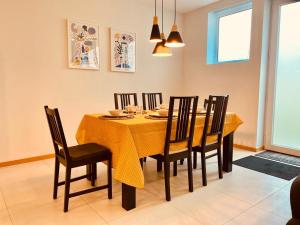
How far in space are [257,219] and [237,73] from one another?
2.69 meters

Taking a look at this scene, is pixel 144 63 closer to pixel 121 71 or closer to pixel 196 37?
pixel 121 71

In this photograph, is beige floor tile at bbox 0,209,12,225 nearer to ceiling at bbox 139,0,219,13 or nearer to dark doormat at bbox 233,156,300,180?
dark doormat at bbox 233,156,300,180

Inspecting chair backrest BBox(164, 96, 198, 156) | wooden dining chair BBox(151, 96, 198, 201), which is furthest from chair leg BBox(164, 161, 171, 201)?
chair backrest BBox(164, 96, 198, 156)

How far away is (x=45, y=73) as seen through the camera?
3160mm

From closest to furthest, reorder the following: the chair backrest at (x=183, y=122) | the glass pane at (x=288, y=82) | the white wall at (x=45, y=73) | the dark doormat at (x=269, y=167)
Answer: the chair backrest at (x=183, y=122), the dark doormat at (x=269, y=167), the white wall at (x=45, y=73), the glass pane at (x=288, y=82)

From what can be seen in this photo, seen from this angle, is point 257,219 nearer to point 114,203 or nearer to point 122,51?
point 114,203

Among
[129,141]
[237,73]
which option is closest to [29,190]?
[129,141]

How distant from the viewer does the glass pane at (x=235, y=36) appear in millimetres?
3834

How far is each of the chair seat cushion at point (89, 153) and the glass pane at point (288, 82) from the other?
2.94 metres

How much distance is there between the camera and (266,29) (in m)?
3.50

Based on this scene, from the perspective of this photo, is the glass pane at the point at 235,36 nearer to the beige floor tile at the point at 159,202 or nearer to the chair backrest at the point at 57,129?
the beige floor tile at the point at 159,202

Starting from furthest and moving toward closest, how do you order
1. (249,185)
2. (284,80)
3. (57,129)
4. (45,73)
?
(284,80) < (45,73) < (249,185) < (57,129)

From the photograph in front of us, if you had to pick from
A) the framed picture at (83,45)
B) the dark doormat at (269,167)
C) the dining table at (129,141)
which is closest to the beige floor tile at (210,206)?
the dining table at (129,141)

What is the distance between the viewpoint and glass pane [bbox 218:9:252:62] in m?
3.83
